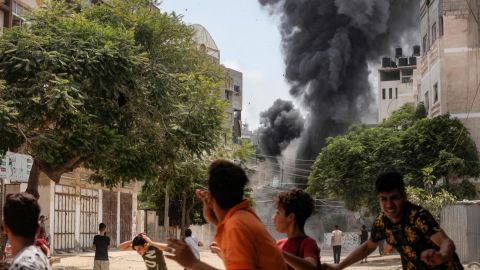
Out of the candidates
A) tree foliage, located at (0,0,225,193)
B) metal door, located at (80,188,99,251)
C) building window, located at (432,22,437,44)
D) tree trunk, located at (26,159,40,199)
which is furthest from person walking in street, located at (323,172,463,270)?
building window, located at (432,22,437,44)

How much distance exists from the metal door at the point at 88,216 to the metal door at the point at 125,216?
448cm

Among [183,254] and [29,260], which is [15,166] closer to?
[29,260]

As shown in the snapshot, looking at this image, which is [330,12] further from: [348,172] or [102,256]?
[102,256]

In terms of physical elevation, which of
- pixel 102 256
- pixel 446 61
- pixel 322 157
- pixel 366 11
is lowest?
pixel 102 256

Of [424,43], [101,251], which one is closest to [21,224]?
[101,251]

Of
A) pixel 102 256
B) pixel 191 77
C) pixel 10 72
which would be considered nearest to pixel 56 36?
pixel 10 72

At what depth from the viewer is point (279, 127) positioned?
273 ft

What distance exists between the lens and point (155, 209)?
4953cm

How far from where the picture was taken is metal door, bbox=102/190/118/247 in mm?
42912

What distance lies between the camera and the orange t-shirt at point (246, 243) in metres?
4.01

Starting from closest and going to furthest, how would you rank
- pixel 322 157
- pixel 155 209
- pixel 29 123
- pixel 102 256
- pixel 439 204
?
1. pixel 102 256
2. pixel 29 123
3. pixel 439 204
4. pixel 322 157
5. pixel 155 209

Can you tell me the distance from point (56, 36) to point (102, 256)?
236 inches

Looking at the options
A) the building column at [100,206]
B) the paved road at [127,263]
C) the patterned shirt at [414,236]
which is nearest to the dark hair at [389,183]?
the patterned shirt at [414,236]

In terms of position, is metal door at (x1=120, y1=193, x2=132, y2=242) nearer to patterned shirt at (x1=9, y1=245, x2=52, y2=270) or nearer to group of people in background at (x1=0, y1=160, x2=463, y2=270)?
group of people in background at (x1=0, y1=160, x2=463, y2=270)
